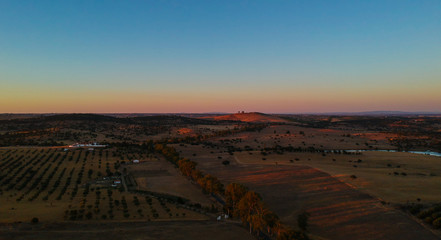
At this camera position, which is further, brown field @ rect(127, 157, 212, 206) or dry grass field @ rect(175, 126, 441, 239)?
brown field @ rect(127, 157, 212, 206)

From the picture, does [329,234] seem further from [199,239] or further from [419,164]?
[419,164]

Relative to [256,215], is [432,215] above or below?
below

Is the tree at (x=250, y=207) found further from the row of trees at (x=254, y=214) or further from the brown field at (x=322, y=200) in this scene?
the brown field at (x=322, y=200)

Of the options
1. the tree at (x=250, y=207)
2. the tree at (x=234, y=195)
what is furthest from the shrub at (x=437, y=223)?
the tree at (x=234, y=195)

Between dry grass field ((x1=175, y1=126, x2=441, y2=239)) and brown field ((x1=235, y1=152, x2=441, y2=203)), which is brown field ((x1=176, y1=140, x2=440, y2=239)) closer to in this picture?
dry grass field ((x1=175, y1=126, x2=441, y2=239))

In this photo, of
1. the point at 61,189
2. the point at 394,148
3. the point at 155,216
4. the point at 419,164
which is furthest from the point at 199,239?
the point at 394,148

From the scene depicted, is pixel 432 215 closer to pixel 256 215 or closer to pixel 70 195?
pixel 256 215

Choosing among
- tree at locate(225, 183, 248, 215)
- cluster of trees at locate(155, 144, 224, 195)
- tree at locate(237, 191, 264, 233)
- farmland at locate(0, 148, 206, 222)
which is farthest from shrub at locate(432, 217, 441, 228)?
farmland at locate(0, 148, 206, 222)

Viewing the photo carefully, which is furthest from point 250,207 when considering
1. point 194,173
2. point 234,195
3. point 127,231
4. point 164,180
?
point 164,180
